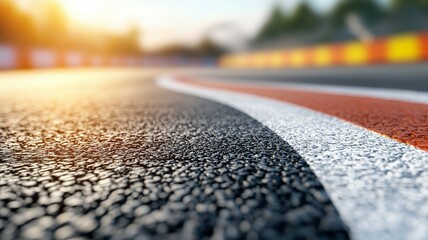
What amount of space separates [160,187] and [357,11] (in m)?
63.4

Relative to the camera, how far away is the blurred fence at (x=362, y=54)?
17656mm

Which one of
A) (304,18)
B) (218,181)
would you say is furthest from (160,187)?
(304,18)

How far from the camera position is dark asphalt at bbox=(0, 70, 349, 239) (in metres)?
0.88

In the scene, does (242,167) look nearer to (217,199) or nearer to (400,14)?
(217,199)

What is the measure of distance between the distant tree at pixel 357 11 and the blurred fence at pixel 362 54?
3085cm

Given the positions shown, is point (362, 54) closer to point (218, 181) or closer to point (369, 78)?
point (369, 78)

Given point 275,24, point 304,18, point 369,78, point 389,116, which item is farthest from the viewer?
point 275,24

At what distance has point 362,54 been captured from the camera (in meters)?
21.4

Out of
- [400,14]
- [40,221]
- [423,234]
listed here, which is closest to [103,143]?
[40,221]

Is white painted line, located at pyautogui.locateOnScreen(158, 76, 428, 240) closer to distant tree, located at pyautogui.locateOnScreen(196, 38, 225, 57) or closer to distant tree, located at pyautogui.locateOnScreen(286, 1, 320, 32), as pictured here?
distant tree, located at pyautogui.locateOnScreen(286, 1, 320, 32)

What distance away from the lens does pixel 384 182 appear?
1.14m

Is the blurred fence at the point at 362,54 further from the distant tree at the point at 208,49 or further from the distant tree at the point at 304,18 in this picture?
the distant tree at the point at 208,49

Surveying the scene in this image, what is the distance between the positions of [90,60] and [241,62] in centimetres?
1429

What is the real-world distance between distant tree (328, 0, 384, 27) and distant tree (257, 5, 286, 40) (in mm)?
11409
